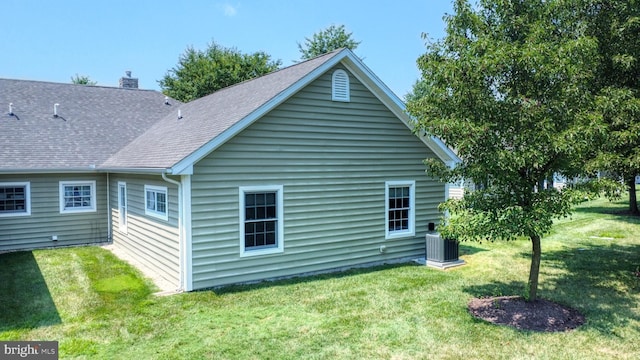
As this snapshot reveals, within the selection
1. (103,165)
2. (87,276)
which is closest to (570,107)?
(87,276)

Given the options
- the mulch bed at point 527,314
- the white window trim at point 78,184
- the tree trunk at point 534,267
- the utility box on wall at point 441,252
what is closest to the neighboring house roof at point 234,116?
the white window trim at point 78,184

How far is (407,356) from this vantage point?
5.51 metres

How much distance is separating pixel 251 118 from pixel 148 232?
4186 mm

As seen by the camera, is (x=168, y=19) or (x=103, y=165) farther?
(x=168, y=19)

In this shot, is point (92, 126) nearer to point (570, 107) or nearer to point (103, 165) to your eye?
point (103, 165)

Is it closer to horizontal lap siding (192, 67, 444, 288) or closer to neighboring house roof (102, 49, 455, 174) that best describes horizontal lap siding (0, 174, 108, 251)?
neighboring house roof (102, 49, 455, 174)

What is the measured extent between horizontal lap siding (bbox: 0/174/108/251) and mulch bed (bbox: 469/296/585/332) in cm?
1174

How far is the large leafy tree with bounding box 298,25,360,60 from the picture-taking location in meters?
39.7

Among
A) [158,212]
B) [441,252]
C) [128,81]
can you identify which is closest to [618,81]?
[441,252]

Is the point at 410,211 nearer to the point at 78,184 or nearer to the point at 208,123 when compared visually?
the point at 208,123

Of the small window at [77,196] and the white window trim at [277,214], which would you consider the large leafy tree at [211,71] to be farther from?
the white window trim at [277,214]

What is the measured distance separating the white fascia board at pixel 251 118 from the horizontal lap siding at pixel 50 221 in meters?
7.34

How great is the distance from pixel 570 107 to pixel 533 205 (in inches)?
66.5

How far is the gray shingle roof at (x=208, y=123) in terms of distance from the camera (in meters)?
8.77
